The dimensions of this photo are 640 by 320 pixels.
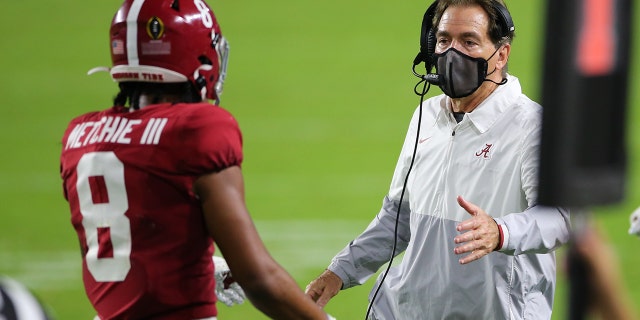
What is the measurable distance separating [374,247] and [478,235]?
738 millimetres

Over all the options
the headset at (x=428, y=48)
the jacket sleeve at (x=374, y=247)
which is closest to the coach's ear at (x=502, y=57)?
the headset at (x=428, y=48)

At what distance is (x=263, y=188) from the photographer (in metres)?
8.65

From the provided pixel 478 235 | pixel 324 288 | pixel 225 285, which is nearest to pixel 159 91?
pixel 225 285

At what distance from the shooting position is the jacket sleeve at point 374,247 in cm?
361

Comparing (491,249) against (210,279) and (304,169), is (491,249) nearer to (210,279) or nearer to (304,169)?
(210,279)

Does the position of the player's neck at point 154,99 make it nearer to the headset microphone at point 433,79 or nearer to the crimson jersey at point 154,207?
the crimson jersey at point 154,207

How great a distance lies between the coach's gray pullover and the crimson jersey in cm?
92

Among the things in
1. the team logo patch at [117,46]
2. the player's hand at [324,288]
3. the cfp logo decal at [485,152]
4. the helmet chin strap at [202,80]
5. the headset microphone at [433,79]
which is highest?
the team logo patch at [117,46]

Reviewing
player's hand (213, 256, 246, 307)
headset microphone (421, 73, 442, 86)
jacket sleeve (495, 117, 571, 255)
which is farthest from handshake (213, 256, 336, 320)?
headset microphone (421, 73, 442, 86)

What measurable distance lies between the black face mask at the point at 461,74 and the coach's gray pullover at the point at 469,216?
7cm

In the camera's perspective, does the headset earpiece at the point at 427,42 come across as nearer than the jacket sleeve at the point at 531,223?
No

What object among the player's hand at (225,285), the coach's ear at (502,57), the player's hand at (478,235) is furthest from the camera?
the coach's ear at (502,57)

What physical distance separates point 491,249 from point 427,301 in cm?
50

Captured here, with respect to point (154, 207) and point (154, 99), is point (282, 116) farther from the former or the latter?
point (154, 207)
